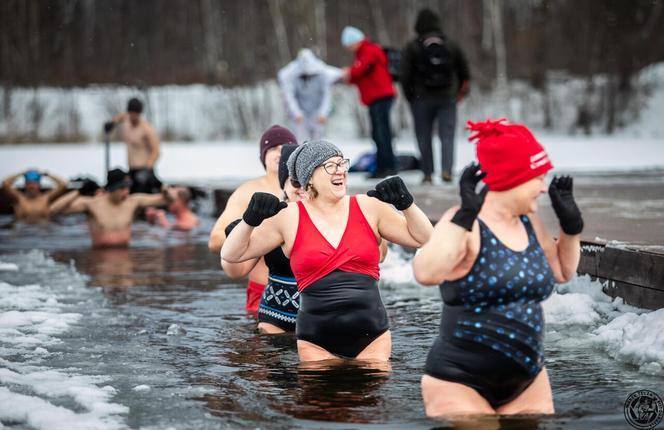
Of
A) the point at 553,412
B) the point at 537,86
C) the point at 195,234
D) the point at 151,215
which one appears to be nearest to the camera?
the point at 553,412

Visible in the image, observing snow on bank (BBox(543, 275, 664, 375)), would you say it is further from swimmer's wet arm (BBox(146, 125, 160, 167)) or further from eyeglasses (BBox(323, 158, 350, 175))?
swimmer's wet arm (BBox(146, 125, 160, 167))

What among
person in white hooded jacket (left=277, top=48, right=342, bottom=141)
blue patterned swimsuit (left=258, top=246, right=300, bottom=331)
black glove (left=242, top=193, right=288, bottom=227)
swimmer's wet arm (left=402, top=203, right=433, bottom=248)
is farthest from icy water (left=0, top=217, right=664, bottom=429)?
person in white hooded jacket (left=277, top=48, right=342, bottom=141)

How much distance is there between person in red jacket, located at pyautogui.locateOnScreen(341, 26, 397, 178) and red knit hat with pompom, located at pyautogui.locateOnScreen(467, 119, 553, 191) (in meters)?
10.2

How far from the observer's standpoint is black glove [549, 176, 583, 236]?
15.0 ft

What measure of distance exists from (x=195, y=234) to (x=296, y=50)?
1606 cm

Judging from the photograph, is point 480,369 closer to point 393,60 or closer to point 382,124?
point 382,124

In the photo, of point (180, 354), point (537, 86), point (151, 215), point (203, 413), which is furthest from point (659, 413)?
point (537, 86)

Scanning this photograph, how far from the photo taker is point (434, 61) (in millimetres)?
13641

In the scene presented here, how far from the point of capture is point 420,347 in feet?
22.2

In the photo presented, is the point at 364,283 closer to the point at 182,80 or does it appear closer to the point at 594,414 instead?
the point at 594,414

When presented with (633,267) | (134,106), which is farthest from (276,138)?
(134,106)

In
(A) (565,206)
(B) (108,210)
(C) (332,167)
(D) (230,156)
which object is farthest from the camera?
(D) (230,156)
